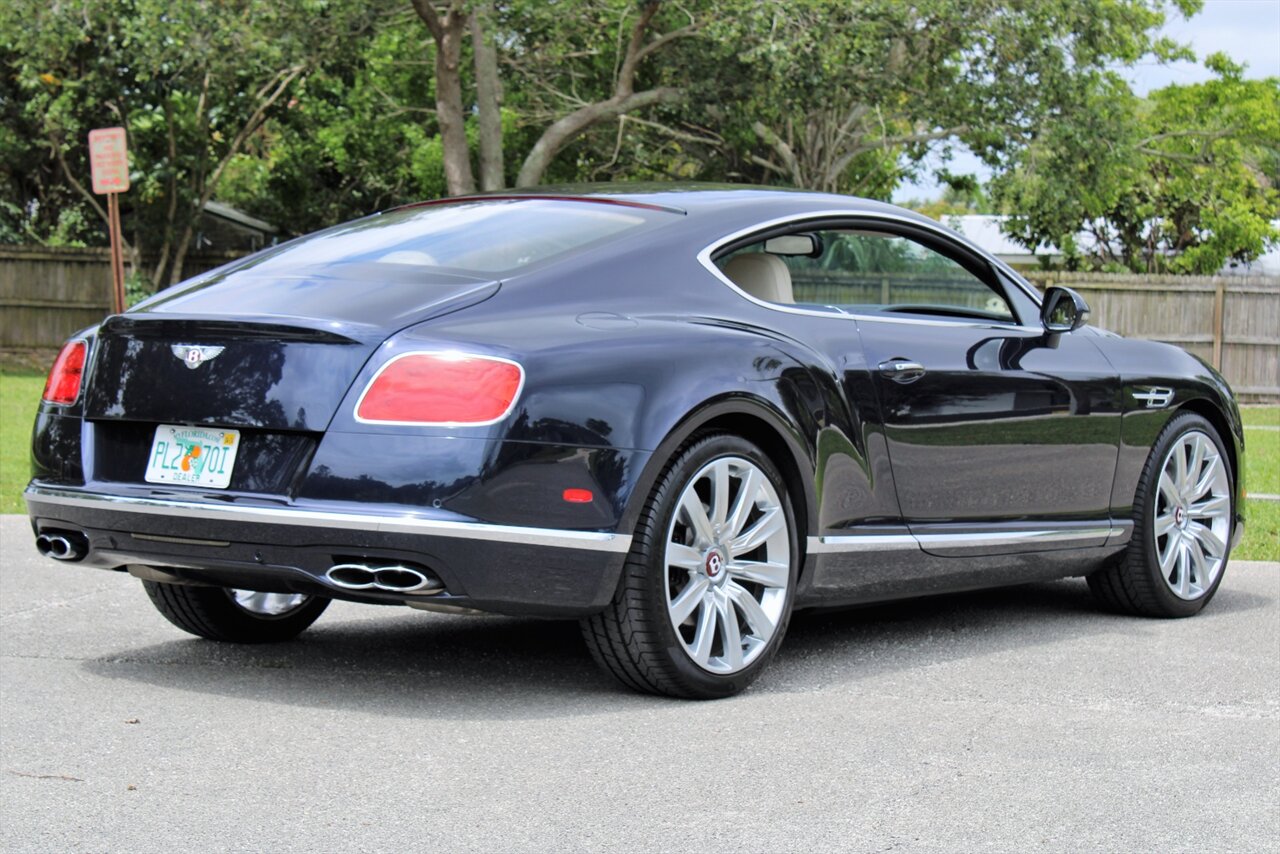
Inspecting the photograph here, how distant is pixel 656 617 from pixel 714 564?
31 centimetres

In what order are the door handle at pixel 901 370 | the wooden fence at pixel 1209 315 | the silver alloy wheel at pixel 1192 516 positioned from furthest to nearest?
the wooden fence at pixel 1209 315 < the silver alloy wheel at pixel 1192 516 < the door handle at pixel 901 370

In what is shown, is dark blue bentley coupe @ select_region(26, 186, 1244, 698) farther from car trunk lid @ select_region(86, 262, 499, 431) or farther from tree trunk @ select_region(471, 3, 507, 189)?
tree trunk @ select_region(471, 3, 507, 189)

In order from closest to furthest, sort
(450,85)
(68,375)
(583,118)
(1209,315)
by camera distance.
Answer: (68,375), (450,85), (583,118), (1209,315)

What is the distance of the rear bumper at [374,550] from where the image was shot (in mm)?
4586

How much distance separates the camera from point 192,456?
4863 millimetres

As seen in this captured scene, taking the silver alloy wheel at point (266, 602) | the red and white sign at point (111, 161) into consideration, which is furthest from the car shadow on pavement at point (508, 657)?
the red and white sign at point (111, 161)

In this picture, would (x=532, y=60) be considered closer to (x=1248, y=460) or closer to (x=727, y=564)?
(x=1248, y=460)

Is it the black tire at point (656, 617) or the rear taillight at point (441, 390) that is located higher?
the rear taillight at point (441, 390)

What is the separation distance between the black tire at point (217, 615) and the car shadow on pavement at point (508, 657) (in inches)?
2.0

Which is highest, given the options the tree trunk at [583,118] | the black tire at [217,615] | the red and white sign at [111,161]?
the tree trunk at [583,118]

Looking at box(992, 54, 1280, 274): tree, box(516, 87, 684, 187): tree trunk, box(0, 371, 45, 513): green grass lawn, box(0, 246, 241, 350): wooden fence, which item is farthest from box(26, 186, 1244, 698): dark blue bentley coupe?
box(0, 246, 241, 350): wooden fence

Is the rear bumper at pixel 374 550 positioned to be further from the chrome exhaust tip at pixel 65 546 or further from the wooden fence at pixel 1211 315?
the wooden fence at pixel 1211 315

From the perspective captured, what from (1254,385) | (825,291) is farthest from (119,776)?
(1254,385)

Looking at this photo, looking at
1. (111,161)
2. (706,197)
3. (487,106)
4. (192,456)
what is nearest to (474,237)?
(706,197)
